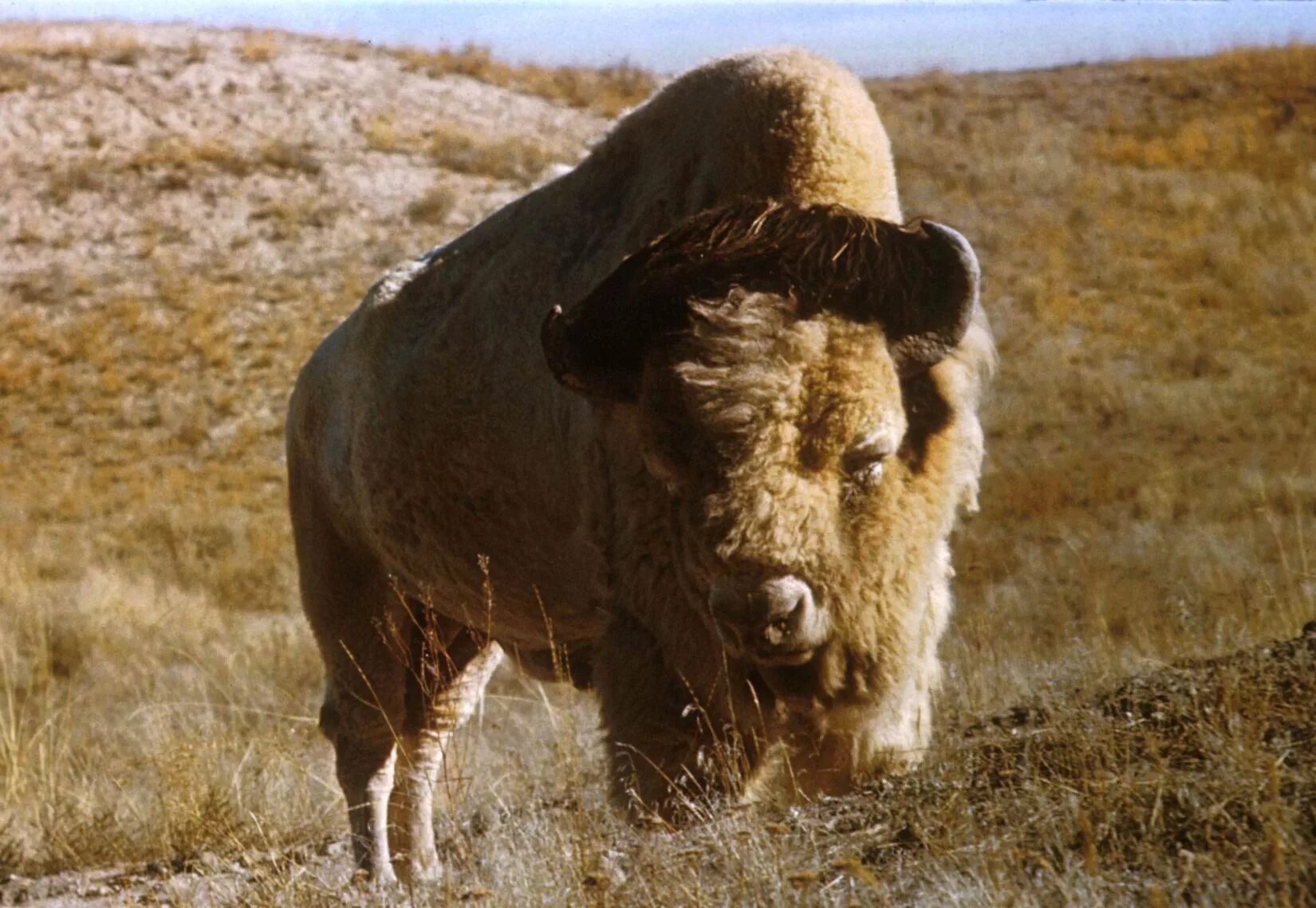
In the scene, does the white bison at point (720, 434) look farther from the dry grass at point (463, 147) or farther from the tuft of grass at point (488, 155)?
the dry grass at point (463, 147)

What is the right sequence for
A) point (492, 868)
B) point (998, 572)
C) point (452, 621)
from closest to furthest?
point (492, 868), point (452, 621), point (998, 572)

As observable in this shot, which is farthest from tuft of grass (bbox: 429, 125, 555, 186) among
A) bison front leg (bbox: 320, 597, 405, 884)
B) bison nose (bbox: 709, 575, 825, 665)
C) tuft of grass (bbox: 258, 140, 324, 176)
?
bison nose (bbox: 709, 575, 825, 665)

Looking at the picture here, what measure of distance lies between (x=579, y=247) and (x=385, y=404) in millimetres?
1149

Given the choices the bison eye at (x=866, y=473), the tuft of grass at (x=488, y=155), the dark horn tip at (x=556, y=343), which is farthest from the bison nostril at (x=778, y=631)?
the tuft of grass at (x=488, y=155)

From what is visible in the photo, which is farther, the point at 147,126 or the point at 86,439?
the point at 147,126

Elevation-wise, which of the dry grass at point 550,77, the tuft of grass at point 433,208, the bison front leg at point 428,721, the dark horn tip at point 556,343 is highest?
the dark horn tip at point 556,343

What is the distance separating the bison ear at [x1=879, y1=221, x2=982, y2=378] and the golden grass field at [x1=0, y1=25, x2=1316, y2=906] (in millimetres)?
1126

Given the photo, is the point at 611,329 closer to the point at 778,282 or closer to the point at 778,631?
the point at 778,282

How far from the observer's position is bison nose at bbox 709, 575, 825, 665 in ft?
12.8

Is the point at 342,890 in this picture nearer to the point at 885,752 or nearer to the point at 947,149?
the point at 885,752

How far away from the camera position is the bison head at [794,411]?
4.01 meters

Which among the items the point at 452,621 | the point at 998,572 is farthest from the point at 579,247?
the point at 998,572

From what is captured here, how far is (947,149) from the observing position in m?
31.5

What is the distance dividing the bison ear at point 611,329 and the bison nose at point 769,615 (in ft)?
A: 2.45
